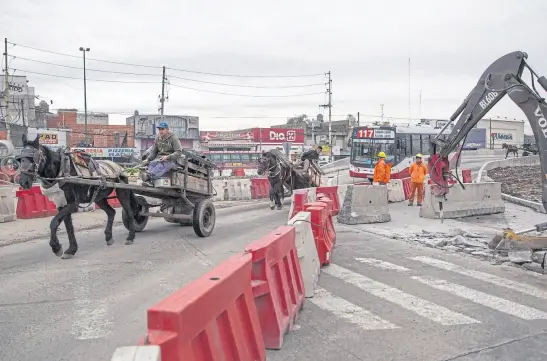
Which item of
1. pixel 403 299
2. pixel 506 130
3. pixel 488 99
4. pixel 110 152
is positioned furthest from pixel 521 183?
pixel 506 130

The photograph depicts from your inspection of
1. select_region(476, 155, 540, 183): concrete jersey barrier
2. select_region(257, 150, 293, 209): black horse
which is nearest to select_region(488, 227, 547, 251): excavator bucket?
select_region(257, 150, 293, 209): black horse

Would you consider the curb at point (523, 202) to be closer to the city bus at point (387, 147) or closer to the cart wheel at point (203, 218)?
the cart wheel at point (203, 218)

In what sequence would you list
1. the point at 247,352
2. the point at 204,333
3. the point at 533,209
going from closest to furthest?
the point at 204,333
the point at 247,352
the point at 533,209

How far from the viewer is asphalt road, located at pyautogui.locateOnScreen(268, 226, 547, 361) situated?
4867 millimetres

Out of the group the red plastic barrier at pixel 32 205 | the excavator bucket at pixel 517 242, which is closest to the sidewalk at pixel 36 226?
the red plastic barrier at pixel 32 205

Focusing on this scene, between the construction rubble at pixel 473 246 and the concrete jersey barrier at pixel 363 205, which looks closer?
the construction rubble at pixel 473 246

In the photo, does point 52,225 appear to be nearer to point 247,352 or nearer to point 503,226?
point 247,352

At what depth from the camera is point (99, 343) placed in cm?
493

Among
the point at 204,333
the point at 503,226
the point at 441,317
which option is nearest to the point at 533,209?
the point at 503,226

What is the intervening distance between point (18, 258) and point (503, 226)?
38.1 feet

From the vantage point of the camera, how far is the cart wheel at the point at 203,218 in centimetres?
1116

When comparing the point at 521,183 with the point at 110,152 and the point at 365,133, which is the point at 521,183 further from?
the point at 110,152

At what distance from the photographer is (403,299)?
6645 mm

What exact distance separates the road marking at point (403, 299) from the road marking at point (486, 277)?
5.45 ft
